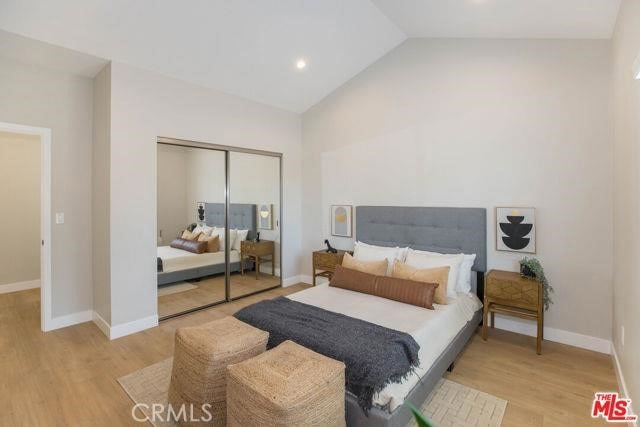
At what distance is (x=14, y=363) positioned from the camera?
8.87 feet

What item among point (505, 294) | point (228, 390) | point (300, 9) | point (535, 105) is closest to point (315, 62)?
point (300, 9)

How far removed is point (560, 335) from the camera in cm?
311

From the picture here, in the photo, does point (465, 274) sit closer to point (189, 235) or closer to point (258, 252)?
point (258, 252)

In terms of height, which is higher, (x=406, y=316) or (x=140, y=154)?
(x=140, y=154)

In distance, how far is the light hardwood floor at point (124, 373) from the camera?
2.11 m

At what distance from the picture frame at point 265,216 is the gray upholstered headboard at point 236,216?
9 centimetres

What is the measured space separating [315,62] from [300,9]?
877 mm

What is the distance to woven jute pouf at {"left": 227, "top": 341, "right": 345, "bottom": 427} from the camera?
1.47 m

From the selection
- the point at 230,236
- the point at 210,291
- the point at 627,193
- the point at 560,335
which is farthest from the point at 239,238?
the point at 627,193

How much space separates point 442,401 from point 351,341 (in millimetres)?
857

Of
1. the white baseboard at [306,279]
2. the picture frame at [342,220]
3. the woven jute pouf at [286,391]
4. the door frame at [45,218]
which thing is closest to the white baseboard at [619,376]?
the woven jute pouf at [286,391]

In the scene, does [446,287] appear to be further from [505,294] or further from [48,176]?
[48,176]

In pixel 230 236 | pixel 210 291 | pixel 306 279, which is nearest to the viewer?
pixel 210 291

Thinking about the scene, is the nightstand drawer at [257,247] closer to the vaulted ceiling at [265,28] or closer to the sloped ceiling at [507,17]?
the vaulted ceiling at [265,28]
